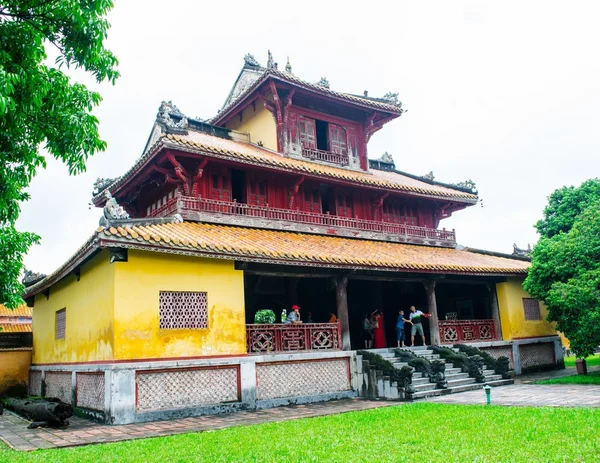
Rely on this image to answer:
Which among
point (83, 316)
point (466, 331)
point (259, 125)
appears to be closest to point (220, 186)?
point (259, 125)

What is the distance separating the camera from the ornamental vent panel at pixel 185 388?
11.0 meters

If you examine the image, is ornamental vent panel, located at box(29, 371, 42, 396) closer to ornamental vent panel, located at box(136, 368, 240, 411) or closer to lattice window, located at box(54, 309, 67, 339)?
lattice window, located at box(54, 309, 67, 339)

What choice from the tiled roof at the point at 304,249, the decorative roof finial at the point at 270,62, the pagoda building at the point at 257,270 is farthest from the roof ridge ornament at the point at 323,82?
the tiled roof at the point at 304,249

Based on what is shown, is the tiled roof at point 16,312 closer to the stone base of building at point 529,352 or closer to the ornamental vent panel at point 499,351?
the ornamental vent panel at point 499,351

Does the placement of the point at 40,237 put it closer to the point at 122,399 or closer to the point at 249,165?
the point at 122,399

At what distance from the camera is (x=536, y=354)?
18906 mm

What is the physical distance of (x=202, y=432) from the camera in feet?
30.2

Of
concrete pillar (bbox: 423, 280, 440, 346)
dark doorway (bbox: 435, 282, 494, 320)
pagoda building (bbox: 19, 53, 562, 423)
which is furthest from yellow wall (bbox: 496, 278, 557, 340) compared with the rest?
concrete pillar (bbox: 423, 280, 440, 346)

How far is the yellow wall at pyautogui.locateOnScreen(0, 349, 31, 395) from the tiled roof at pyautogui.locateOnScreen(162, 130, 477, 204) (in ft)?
32.0

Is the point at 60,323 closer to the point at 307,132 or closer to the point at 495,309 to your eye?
the point at 307,132

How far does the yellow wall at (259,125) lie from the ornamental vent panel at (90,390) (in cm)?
968

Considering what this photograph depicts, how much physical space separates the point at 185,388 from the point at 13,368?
1030cm

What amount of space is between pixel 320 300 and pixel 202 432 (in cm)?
1074

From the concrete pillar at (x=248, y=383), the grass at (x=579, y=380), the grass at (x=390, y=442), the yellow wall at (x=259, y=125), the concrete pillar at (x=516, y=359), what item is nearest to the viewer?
the grass at (x=390, y=442)
